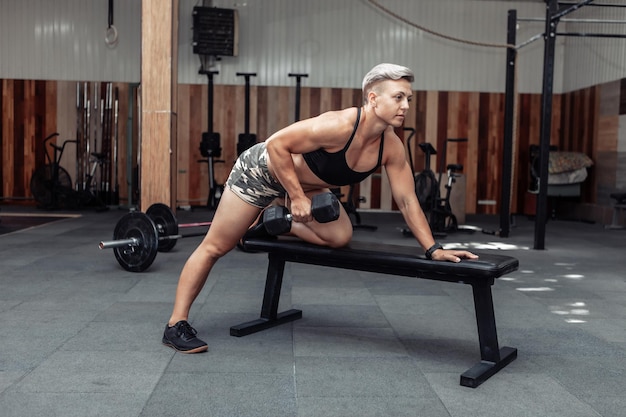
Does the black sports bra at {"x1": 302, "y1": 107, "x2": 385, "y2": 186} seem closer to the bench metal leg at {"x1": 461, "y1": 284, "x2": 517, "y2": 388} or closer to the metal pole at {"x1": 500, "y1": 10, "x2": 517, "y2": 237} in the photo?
the bench metal leg at {"x1": 461, "y1": 284, "x2": 517, "y2": 388}

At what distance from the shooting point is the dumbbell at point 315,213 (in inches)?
83.4

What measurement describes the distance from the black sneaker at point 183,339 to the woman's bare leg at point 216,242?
3 cm

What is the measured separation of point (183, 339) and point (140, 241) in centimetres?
166

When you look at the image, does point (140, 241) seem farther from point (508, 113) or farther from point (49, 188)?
point (49, 188)

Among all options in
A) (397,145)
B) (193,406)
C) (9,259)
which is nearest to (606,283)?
(397,145)

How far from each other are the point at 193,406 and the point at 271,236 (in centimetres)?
93

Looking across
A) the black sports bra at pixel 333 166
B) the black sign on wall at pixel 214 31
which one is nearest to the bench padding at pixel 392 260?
the black sports bra at pixel 333 166

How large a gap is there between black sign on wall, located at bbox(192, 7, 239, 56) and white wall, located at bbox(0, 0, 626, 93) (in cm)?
35

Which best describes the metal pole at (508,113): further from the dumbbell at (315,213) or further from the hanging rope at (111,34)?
the hanging rope at (111,34)

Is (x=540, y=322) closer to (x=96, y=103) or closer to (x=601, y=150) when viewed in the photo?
(x=601, y=150)

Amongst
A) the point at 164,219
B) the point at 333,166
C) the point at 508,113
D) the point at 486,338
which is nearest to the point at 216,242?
the point at 333,166

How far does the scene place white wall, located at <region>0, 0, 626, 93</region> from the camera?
9.22 metres

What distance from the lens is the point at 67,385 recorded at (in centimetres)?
196

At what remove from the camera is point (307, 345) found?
2455 millimetres
